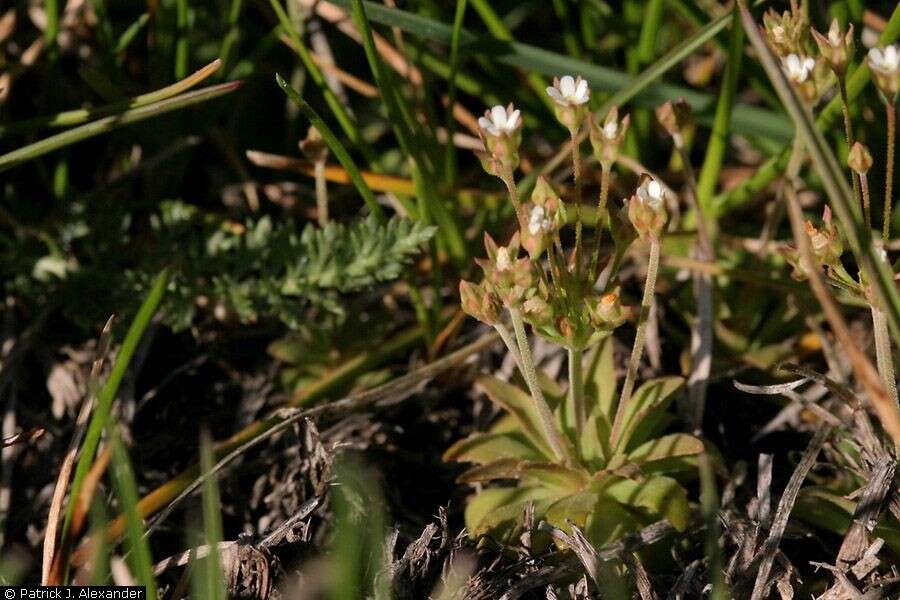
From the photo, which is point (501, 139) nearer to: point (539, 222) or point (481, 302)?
point (539, 222)

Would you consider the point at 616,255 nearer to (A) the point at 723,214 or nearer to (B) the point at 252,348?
(A) the point at 723,214

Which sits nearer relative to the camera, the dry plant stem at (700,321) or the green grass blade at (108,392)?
the green grass blade at (108,392)

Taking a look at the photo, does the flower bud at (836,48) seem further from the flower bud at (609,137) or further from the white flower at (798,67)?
A: the flower bud at (609,137)

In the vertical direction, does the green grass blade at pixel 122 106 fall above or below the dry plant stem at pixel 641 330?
above

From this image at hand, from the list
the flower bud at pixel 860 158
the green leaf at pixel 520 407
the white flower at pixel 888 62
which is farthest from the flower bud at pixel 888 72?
the green leaf at pixel 520 407

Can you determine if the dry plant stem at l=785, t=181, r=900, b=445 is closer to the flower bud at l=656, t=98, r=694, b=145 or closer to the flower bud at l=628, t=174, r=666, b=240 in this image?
the flower bud at l=628, t=174, r=666, b=240

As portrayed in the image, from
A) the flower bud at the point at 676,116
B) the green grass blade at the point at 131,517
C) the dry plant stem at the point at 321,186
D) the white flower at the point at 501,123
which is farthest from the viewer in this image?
the dry plant stem at the point at 321,186

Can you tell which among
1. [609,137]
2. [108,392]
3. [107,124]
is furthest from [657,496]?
[107,124]
